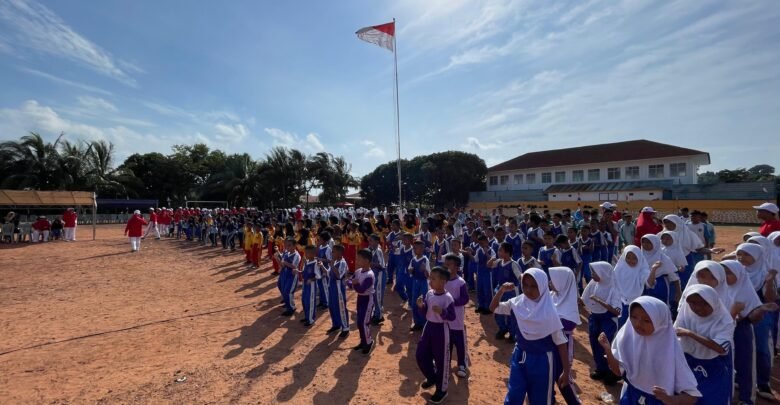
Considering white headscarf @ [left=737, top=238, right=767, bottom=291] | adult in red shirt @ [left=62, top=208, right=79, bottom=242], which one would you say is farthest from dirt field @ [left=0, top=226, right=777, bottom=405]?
adult in red shirt @ [left=62, top=208, right=79, bottom=242]

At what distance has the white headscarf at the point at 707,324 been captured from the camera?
3.06m

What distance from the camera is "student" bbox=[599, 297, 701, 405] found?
2576 millimetres

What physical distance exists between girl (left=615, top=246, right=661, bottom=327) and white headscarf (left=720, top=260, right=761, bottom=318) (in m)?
0.93

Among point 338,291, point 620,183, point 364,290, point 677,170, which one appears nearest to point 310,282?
point 338,291

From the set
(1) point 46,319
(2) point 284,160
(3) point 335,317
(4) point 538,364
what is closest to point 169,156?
(2) point 284,160

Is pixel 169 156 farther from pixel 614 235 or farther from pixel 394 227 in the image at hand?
pixel 614 235

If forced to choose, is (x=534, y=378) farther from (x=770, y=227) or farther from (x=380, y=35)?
(x=380, y=35)

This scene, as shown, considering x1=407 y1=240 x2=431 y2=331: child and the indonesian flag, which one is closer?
x1=407 y1=240 x2=431 y2=331: child

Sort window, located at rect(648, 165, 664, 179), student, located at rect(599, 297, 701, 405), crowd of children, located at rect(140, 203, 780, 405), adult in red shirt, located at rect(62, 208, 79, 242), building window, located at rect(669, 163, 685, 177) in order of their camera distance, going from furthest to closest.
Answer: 1. window, located at rect(648, 165, 664, 179)
2. building window, located at rect(669, 163, 685, 177)
3. adult in red shirt, located at rect(62, 208, 79, 242)
4. crowd of children, located at rect(140, 203, 780, 405)
5. student, located at rect(599, 297, 701, 405)

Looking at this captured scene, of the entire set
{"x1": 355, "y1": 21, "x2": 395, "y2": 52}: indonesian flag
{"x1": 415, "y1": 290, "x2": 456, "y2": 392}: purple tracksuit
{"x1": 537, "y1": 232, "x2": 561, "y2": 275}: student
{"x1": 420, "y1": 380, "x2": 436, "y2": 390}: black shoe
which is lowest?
{"x1": 420, "y1": 380, "x2": 436, "y2": 390}: black shoe

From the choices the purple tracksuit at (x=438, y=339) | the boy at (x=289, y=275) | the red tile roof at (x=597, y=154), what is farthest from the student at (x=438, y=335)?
the red tile roof at (x=597, y=154)

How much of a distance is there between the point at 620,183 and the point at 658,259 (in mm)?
38200

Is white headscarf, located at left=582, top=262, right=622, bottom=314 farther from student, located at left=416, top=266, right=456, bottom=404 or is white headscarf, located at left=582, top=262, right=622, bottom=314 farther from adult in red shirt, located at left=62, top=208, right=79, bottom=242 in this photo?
adult in red shirt, located at left=62, top=208, right=79, bottom=242

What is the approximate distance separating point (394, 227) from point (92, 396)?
6.43 m
